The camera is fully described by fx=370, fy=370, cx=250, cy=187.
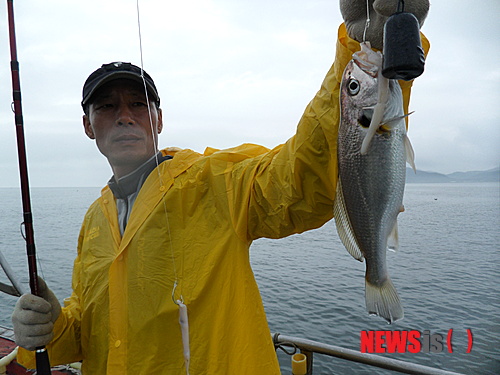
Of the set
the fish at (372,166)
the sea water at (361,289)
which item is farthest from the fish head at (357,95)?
the sea water at (361,289)

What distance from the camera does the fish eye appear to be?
4.49 feet

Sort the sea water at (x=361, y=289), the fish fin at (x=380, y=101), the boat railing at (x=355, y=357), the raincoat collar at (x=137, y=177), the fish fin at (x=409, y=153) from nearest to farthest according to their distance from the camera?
the fish fin at (x=380, y=101)
the fish fin at (x=409, y=153)
the raincoat collar at (x=137, y=177)
the boat railing at (x=355, y=357)
the sea water at (x=361, y=289)

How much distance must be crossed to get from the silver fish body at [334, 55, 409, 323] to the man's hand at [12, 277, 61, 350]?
1946mm

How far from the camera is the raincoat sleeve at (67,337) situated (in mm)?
2488

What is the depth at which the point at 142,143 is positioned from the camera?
2.40 m

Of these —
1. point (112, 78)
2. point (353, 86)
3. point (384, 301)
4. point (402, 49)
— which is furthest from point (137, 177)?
point (402, 49)

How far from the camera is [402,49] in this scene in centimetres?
118

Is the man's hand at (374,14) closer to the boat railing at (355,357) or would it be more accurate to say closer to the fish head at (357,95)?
the fish head at (357,95)

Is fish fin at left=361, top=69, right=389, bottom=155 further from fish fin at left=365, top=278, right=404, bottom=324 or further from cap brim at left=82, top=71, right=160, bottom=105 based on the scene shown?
cap brim at left=82, top=71, right=160, bottom=105

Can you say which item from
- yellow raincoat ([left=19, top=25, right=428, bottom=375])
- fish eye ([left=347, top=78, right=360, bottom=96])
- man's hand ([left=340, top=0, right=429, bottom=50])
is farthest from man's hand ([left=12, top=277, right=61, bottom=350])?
man's hand ([left=340, top=0, right=429, bottom=50])

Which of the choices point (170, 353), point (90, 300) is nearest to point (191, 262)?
point (170, 353)

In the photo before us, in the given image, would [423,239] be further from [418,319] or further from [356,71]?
[356,71]

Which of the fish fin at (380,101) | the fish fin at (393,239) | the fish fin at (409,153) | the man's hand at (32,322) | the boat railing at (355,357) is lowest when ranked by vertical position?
the boat railing at (355,357)

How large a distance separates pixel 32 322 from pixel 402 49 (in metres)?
2.51
